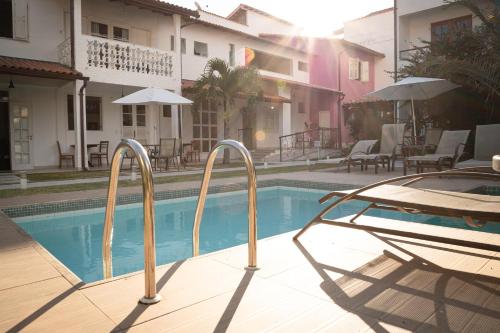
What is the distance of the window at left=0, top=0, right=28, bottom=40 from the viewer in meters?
12.5

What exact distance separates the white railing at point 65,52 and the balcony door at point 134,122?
2.87m

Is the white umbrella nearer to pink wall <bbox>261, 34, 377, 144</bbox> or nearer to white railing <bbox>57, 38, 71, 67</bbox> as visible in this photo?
white railing <bbox>57, 38, 71, 67</bbox>

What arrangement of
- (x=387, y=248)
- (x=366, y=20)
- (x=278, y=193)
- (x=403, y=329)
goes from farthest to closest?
(x=366, y=20) → (x=278, y=193) → (x=387, y=248) → (x=403, y=329)

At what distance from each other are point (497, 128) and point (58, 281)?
8.60 meters

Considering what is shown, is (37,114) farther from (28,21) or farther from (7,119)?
(28,21)

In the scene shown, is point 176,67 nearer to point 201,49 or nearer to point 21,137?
point 201,49

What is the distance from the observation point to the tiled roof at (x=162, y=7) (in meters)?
13.3

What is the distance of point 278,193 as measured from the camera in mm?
8734

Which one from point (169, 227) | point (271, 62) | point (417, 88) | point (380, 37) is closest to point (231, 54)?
point (271, 62)

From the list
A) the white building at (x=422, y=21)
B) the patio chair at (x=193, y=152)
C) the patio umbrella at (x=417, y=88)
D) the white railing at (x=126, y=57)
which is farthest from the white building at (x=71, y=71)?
the white building at (x=422, y=21)

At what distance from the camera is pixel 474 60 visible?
994 cm

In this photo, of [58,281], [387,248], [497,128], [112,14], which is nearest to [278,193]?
[497,128]

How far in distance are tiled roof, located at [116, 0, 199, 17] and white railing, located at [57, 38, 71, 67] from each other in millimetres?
2415

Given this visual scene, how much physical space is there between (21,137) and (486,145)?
13.6 m
